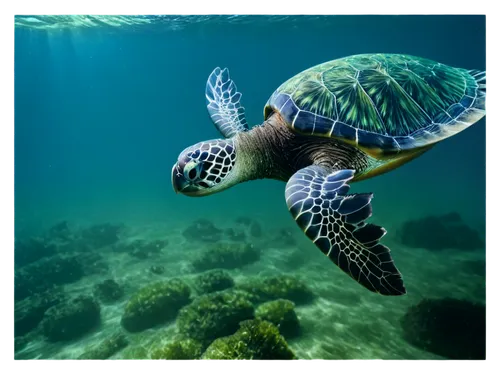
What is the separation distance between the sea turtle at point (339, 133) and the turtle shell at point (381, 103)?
12 millimetres

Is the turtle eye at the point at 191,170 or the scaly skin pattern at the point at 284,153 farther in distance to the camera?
the scaly skin pattern at the point at 284,153

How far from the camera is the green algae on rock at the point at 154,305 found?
16.5 feet

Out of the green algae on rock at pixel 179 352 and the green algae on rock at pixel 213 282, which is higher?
the green algae on rock at pixel 179 352

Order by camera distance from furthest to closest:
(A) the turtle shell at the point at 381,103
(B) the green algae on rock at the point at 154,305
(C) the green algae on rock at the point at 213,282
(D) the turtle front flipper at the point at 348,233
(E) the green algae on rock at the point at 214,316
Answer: (C) the green algae on rock at the point at 213,282 → (B) the green algae on rock at the point at 154,305 → (E) the green algae on rock at the point at 214,316 → (A) the turtle shell at the point at 381,103 → (D) the turtle front flipper at the point at 348,233

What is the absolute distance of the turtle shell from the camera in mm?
3018

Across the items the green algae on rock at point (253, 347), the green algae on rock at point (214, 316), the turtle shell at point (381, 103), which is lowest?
the green algae on rock at point (214, 316)

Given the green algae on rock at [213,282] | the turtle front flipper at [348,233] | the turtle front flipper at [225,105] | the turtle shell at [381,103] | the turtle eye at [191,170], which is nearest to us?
the turtle front flipper at [348,233]

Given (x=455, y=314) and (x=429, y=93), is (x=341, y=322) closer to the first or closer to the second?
(x=455, y=314)

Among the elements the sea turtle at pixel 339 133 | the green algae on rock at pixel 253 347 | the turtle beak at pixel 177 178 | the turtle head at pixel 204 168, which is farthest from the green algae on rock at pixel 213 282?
the turtle beak at pixel 177 178

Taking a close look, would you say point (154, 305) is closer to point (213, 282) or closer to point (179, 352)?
point (213, 282)

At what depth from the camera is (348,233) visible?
2.09 m

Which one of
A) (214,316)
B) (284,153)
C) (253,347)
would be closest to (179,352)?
(214,316)

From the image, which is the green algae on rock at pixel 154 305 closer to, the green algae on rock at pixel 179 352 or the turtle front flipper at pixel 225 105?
the green algae on rock at pixel 179 352

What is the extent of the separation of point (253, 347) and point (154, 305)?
8.40ft
